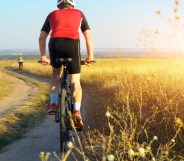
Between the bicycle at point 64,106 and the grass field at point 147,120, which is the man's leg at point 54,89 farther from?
the grass field at point 147,120

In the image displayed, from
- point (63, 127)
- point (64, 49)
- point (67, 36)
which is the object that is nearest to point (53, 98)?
point (63, 127)

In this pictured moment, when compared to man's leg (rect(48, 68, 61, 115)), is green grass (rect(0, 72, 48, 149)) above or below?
below

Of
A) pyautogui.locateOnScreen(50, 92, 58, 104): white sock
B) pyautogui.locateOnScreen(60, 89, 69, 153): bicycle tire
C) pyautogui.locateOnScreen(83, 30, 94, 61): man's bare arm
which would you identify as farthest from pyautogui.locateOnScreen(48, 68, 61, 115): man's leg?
pyautogui.locateOnScreen(83, 30, 94, 61): man's bare arm

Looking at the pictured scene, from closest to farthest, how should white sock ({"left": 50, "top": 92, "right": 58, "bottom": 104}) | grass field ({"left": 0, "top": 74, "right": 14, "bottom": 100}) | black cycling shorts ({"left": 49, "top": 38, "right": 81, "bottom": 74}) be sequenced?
black cycling shorts ({"left": 49, "top": 38, "right": 81, "bottom": 74})
white sock ({"left": 50, "top": 92, "right": 58, "bottom": 104})
grass field ({"left": 0, "top": 74, "right": 14, "bottom": 100})

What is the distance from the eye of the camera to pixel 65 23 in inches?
294

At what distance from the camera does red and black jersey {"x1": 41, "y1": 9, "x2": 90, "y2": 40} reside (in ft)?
24.5

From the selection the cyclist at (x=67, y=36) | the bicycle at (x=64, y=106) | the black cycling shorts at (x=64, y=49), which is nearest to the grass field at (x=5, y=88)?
the bicycle at (x=64, y=106)

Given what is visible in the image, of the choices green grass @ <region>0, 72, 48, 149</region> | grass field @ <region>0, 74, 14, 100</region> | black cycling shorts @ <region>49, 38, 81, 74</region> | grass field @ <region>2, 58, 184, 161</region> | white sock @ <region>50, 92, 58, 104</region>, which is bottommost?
grass field @ <region>0, 74, 14, 100</region>

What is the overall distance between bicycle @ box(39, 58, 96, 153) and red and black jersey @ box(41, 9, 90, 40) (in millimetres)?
400

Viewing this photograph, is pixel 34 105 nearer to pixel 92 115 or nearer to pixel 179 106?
pixel 92 115

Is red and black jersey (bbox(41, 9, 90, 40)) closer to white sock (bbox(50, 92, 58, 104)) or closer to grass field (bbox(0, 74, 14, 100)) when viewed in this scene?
white sock (bbox(50, 92, 58, 104))

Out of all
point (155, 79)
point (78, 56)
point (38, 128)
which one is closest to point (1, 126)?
point (38, 128)

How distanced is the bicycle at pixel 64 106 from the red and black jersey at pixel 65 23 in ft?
1.31

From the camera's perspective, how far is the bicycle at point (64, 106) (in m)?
7.54
